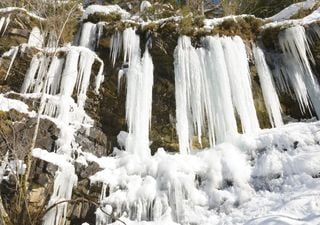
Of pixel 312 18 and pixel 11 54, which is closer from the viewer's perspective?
pixel 11 54

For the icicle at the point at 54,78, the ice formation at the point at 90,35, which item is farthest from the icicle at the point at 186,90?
the icicle at the point at 54,78

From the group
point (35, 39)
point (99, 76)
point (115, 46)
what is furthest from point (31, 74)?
point (115, 46)

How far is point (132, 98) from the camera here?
28.8ft

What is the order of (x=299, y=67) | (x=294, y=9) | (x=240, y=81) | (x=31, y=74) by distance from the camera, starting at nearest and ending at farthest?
(x=240, y=81), (x=31, y=74), (x=299, y=67), (x=294, y=9)

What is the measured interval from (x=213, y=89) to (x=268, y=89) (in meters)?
1.38

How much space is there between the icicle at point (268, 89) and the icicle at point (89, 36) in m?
3.92

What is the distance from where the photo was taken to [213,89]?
28.4 feet

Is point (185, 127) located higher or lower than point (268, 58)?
lower

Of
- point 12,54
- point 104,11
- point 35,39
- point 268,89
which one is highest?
point 104,11

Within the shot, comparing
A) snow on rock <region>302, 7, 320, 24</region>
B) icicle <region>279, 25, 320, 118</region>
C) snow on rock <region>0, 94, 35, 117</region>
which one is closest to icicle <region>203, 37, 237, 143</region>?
icicle <region>279, 25, 320, 118</region>

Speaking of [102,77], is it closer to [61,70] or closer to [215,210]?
[61,70]

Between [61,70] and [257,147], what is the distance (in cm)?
465

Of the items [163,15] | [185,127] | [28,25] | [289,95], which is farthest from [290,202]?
[28,25]

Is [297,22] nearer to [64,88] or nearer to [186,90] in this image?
[186,90]
